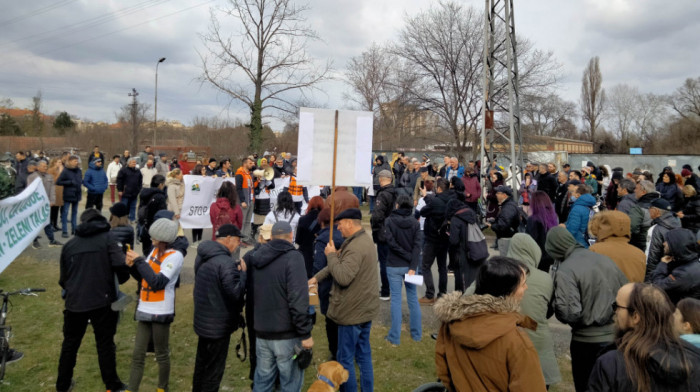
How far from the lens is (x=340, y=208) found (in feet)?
17.3

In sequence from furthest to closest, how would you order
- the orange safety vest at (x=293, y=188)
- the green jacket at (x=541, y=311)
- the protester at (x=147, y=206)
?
1. the orange safety vest at (x=293, y=188)
2. the protester at (x=147, y=206)
3. the green jacket at (x=541, y=311)

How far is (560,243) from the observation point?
4023 millimetres

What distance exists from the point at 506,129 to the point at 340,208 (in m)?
17.0

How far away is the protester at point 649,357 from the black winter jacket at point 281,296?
219 cm

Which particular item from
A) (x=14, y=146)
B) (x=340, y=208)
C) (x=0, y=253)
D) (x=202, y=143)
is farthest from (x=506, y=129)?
(x=14, y=146)

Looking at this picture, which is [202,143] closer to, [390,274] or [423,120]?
[423,120]

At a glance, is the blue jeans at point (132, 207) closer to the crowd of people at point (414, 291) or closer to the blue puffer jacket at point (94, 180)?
the blue puffer jacket at point (94, 180)

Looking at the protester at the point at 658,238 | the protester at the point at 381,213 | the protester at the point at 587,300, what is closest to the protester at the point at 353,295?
the protester at the point at 587,300

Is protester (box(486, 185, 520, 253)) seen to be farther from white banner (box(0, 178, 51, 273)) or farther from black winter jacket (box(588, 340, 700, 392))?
white banner (box(0, 178, 51, 273))

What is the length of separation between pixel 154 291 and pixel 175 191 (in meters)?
6.25

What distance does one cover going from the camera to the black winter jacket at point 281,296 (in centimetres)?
380

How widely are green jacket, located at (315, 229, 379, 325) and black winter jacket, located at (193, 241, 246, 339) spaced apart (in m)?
0.87

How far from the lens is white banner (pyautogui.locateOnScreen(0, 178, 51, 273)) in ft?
15.0

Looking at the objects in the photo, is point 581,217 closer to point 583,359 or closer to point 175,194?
point 583,359
